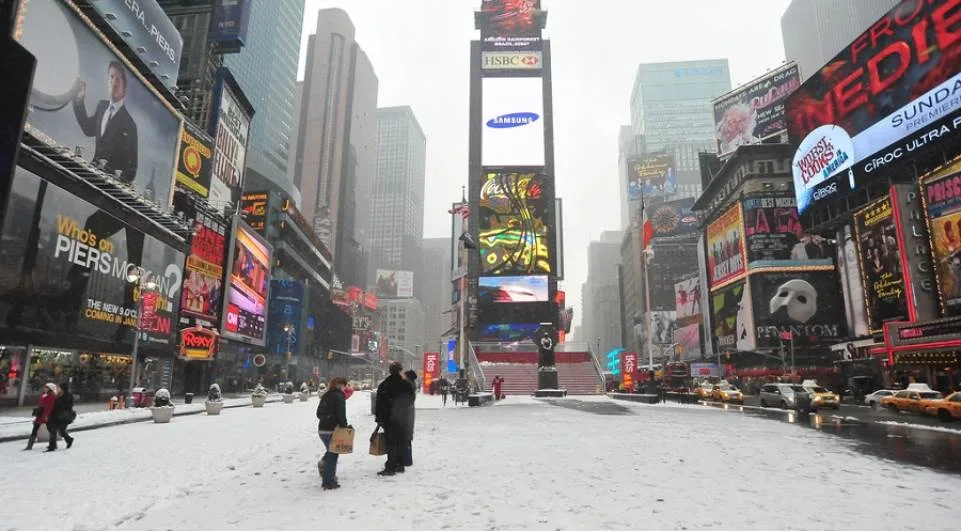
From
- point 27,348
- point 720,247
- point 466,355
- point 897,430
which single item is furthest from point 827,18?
point 27,348

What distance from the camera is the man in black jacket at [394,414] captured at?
8734 millimetres

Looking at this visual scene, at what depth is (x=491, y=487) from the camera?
7688 millimetres

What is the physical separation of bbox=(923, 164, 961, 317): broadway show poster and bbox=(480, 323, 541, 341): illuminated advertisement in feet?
122

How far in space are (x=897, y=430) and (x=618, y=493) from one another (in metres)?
14.4

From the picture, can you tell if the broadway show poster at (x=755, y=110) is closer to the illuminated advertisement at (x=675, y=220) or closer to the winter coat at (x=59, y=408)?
the illuminated advertisement at (x=675, y=220)

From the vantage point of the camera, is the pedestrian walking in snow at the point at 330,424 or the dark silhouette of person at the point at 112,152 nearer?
the pedestrian walking in snow at the point at 330,424

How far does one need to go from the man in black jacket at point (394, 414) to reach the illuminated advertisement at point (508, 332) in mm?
55549

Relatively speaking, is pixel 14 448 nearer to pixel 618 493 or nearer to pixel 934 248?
pixel 618 493

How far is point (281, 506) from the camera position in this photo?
6609 millimetres

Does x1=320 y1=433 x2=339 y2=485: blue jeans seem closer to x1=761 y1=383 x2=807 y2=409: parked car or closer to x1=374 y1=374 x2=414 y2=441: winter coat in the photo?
x1=374 y1=374 x2=414 y2=441: winter coat

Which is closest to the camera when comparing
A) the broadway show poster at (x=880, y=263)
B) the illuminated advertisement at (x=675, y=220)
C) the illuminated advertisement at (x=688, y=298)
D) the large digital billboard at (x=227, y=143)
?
the broadway show poster at (x=880, y=263)

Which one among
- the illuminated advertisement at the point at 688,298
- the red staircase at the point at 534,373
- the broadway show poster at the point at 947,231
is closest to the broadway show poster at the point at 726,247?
the illuminated advertisement at the point at 688,298

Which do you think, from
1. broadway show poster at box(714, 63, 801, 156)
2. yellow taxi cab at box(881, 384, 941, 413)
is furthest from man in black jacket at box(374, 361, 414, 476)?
broadway show poster at box(714, 63, 801, 156)

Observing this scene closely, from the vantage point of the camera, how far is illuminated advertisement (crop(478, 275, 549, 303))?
2506 inches
